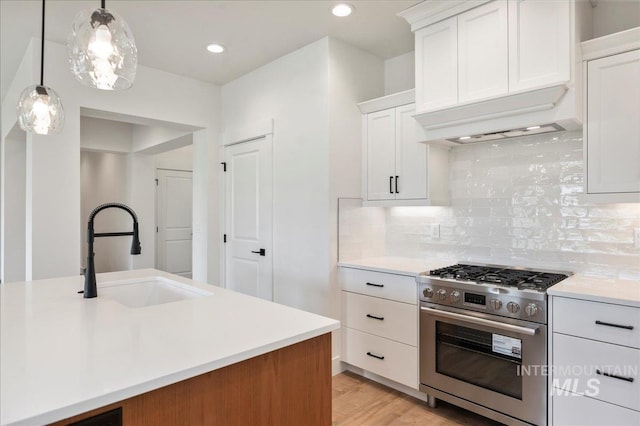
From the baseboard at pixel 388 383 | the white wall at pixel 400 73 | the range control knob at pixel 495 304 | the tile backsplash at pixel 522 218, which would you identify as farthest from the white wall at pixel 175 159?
the range control knob at pixel 495 304

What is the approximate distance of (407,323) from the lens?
2641 millimetres

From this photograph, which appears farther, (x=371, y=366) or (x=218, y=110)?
(x=218, y=110)

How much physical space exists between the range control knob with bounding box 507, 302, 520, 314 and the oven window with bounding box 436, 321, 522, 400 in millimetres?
165

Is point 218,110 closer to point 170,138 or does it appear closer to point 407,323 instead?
point 170,138

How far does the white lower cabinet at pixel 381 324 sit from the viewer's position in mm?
2627

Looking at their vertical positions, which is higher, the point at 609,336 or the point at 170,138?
the point at 170,138

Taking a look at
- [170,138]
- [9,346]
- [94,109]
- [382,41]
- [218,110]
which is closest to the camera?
[9,346]

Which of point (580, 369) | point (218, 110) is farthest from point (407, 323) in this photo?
point (218, 110)

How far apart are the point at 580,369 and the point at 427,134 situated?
1656 millimetres

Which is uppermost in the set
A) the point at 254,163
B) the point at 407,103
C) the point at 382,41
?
the point at 382,41

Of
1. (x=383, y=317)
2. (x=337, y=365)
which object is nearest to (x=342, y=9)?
(x=383, y=317)

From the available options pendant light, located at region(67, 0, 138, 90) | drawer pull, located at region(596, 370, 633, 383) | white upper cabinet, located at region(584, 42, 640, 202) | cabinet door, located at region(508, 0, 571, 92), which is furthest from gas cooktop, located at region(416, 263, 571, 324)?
pendant light, located at region(67, 0, 138, 90)

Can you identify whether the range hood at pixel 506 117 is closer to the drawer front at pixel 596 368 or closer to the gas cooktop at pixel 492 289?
the gas cooktop at pixel 492 289

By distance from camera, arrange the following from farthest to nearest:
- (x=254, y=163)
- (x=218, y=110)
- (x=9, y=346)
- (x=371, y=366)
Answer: (x=218, y=110) → (x=254, y=163) → (x=371, y=366) → (x=9, y=346)
